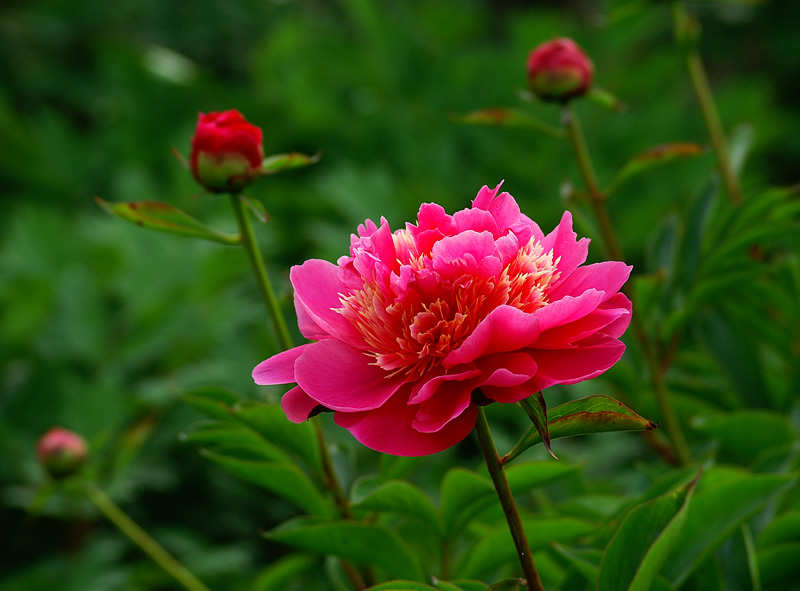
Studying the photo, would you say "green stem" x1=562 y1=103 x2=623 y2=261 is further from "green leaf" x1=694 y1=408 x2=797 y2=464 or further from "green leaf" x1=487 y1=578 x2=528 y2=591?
"green leaf" x1=487 y1=578 x2=528 y2=591

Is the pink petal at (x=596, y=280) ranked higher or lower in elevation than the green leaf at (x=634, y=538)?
higher

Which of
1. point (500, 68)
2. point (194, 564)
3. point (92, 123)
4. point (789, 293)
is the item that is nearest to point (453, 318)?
point (789, 293)

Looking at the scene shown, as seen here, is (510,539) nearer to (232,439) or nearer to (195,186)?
(232,439)

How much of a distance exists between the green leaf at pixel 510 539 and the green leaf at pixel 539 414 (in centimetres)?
18

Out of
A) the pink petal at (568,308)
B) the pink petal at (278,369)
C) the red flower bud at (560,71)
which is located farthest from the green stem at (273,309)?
the red flower bud at (560,71)

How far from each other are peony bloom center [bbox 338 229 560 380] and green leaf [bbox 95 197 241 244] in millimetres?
172

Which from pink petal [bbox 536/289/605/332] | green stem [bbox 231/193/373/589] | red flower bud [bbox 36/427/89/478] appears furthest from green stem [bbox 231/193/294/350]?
red flower bud [bbox 36/427/89/478]

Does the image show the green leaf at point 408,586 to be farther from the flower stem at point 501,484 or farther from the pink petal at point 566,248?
the pink petal at point 566,248

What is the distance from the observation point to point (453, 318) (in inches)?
15.8

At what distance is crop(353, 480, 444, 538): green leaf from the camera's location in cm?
49

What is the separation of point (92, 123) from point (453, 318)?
8.77 ft

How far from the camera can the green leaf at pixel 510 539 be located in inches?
21.4

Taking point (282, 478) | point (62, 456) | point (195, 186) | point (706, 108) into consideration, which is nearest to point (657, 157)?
point (706, 108)

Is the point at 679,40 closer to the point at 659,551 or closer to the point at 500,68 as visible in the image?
the point at 659,551
